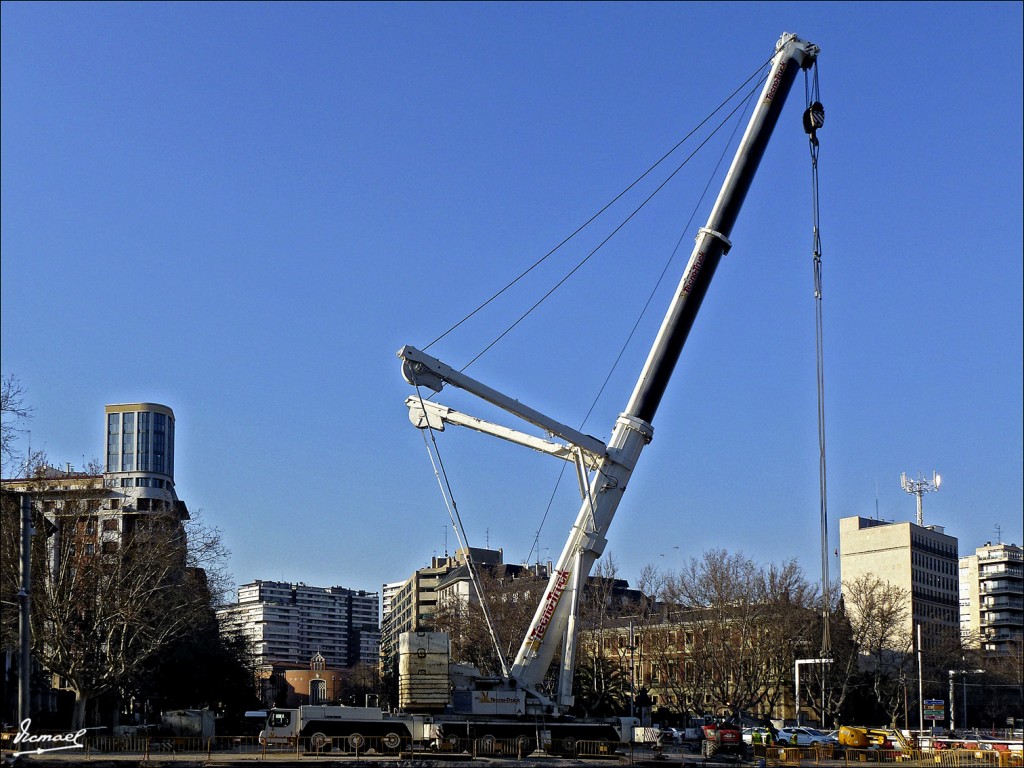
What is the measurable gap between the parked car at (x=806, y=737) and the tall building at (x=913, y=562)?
75.5m

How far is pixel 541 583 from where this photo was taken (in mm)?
103438

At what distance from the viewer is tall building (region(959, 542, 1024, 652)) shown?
174250mm

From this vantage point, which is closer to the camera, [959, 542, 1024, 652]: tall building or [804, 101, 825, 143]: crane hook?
[804, 101, 825, 143]: crane hook

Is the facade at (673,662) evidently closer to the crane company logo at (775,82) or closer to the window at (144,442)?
the crane company logo at (775,82)

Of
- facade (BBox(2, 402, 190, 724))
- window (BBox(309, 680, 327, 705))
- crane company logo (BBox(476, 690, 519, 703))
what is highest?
facade (BBox(2, 402, 190, 724))

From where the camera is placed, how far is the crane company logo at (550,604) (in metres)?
42.6

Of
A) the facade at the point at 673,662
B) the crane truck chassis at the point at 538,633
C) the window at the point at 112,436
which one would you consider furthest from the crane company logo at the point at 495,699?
the window at the point at 112,436

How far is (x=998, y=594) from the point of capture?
580 ft

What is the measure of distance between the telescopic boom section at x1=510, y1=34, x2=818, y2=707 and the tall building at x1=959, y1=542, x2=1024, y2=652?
142 meters

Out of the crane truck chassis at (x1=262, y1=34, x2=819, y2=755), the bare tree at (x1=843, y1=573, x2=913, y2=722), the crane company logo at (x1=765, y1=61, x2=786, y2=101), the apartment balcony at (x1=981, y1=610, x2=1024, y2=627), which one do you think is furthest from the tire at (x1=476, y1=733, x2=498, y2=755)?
the apartment balcony at (x1=981, y1=610, x2=1024, y2=627)

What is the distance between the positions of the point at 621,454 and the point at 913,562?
360 ft

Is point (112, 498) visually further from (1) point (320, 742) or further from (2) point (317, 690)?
(2) point (317, 690)

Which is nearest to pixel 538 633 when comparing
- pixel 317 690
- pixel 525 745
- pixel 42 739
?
pixel 525 745

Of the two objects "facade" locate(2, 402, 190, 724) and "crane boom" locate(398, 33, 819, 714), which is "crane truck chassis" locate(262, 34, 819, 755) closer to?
"crane boom" locate(398, 33, 819, 714)
